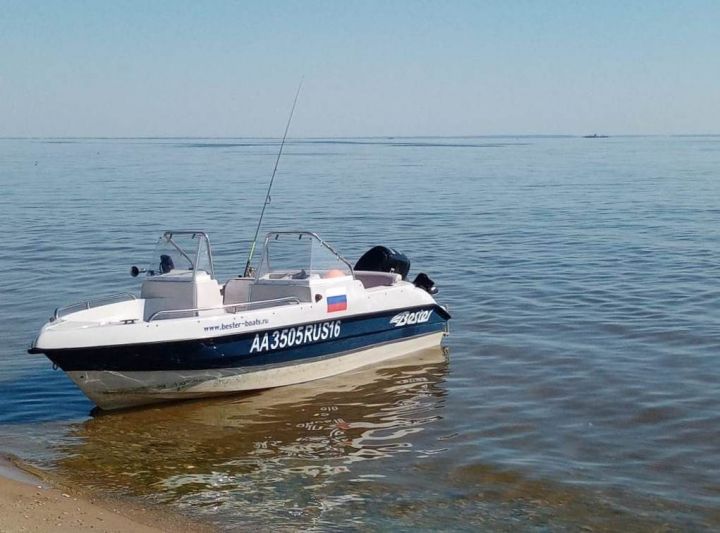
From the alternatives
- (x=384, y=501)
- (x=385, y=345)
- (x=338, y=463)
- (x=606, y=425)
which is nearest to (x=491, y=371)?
(x=385, y=345)

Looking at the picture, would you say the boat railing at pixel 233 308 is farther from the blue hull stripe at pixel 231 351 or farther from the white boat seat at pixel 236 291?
the blue hull stripe at pixel 231 351

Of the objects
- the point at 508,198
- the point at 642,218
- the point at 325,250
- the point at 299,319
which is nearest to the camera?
the point at 299,319

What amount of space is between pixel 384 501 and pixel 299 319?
3.71 m

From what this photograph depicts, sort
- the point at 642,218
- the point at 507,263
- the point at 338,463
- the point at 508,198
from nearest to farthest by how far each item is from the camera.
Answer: the point at 338,463 < the point at 507,263 < the point at 642,218 < the point at 508,198

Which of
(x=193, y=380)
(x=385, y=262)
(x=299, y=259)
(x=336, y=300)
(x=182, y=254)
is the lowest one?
(x=193, y=380)

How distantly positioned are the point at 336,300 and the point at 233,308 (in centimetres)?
127

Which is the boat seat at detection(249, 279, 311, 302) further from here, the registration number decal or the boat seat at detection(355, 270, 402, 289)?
the boat seat at detection(355, 270, 402, 289)

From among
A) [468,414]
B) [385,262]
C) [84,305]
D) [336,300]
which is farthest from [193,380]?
[385,262]

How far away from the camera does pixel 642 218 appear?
99.6ft

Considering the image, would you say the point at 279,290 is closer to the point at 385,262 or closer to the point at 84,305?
the point at 84,305

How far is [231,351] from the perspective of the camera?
10.8 metres

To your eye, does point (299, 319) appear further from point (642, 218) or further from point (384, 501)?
point (642, 218)

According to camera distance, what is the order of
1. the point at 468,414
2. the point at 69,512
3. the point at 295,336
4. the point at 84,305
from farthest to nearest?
the point at 295,336 < the point at 84,305 < the point at 468,414 < the point at 69,512

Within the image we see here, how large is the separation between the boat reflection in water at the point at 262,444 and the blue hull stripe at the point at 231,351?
0.46 m
